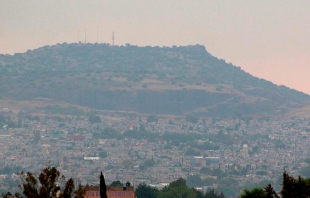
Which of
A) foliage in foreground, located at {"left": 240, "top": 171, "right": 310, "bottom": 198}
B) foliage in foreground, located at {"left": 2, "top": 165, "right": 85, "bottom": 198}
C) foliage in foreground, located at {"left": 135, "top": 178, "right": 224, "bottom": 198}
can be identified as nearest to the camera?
foliage in foreground, located at {"left": 240, "top": 171, "right": 310, "bottom": 198}

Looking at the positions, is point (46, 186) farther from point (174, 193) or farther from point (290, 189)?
point (174, 193)

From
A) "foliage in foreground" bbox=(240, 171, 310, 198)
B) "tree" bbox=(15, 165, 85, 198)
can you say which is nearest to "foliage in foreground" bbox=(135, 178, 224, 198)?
"tree" bbox=(15, 165, 85, 198)

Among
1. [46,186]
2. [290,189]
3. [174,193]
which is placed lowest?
[290,189]

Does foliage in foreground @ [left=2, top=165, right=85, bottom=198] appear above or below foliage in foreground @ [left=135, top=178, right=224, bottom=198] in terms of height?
below

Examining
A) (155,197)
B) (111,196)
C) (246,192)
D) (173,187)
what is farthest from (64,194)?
(173,187)

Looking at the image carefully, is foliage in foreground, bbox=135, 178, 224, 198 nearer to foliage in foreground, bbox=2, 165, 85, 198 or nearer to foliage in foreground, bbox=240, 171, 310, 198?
foliage in foreground, bbox=2, 165, 85, 198

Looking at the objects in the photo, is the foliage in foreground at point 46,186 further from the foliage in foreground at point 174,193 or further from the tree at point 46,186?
the foliage in foreground at point 174,193

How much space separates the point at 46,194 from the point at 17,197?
139cm

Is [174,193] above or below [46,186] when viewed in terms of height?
above

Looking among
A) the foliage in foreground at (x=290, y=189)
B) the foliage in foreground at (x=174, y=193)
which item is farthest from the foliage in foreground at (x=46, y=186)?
the foliage in foreground at (x=174, y=193)

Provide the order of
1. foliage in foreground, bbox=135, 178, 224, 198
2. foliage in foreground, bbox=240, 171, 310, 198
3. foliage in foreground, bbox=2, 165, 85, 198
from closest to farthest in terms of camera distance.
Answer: foliage in foreground, bbox=240, 171, 310, 198 < foliage in foreground, bbox=2, 165, 85, 198 < foliage in foreground, bbox=135, 178, 224, 198

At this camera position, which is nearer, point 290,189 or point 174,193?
point 290,189

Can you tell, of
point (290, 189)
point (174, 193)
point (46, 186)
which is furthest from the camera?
point (174, 193)

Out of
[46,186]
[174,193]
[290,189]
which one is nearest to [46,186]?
[46,186]
